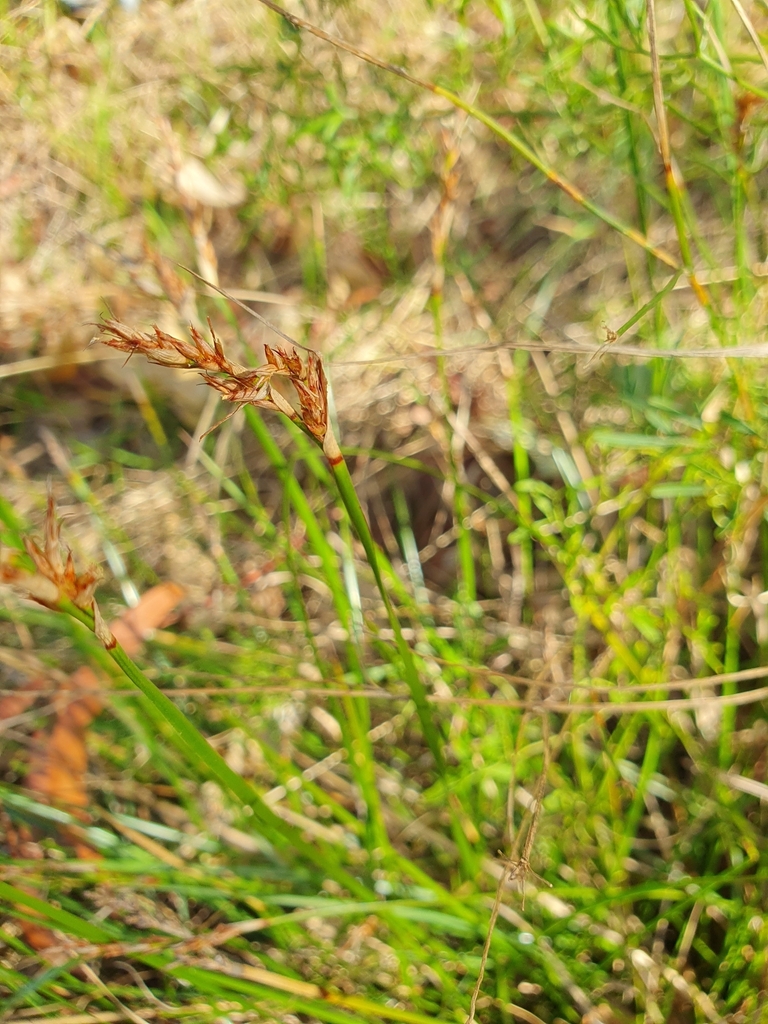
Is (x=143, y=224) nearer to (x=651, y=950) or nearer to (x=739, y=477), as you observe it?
(x=739, y=477)

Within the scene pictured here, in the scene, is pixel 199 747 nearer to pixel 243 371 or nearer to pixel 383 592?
pixel 383 592

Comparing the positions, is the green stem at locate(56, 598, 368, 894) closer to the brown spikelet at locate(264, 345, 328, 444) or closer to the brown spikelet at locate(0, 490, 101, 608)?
the brown spikelet at locate(0, 490, 101, 608)

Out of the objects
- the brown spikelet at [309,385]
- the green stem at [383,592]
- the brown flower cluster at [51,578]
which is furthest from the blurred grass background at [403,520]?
the brown flower cluster at [51,578]

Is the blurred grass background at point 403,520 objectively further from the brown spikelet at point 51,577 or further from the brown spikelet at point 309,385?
the brown spikelet at point 51,577

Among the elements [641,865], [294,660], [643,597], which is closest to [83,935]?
[294,660]

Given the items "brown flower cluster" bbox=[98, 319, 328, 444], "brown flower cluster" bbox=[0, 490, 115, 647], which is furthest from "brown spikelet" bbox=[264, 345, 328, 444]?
"brown flower cluster" bbox=[0, 490, 115, 647]
